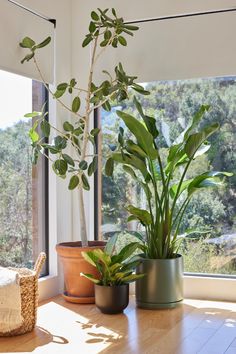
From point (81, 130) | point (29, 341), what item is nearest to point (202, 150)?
point (81, 130)

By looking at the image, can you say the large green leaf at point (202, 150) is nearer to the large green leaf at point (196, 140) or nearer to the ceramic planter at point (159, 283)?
the large green leaf at point (196, 140)

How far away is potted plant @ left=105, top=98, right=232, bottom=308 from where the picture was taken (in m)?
3.78

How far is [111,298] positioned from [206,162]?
1.23 m

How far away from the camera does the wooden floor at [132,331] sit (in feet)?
9.79

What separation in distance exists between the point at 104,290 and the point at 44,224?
904mm

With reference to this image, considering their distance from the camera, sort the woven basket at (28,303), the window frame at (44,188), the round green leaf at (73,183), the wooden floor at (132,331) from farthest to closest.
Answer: the window frame at (44,188), the round green leaf at (73,183), the woven basket at (28,303), the wooden floor at (132,331)

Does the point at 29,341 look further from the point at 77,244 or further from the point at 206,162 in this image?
the point at 206,162

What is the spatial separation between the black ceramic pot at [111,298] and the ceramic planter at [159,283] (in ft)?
0.64

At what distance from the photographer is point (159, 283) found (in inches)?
150

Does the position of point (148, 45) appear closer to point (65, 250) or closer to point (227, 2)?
point (227, 2)

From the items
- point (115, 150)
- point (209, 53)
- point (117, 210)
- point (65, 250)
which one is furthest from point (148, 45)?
point (65, 250)

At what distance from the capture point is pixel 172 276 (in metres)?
3.83

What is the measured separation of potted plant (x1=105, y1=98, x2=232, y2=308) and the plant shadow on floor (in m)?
0.84

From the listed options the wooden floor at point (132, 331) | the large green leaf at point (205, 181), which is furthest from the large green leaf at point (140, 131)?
the wooden floor at point (132, 331)
